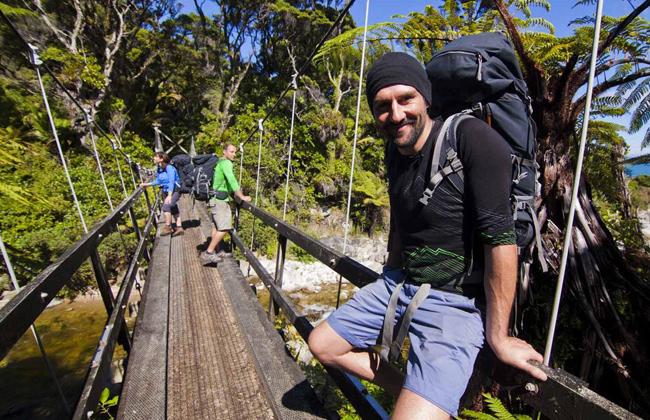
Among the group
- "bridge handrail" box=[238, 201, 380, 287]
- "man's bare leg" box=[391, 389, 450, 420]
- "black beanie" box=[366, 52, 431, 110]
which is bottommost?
"man's bare leg" box=[391, 389, 450, 420]

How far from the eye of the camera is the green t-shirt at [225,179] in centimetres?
407

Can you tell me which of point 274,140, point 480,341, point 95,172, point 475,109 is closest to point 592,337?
point 480,341

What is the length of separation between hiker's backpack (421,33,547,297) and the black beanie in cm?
9

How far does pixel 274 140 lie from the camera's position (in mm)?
18141

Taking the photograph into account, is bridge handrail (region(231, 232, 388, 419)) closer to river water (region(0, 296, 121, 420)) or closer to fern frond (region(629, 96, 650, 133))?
river water (region(0, 296, 121, 420))

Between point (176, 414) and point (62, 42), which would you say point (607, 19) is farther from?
point (62, 42)

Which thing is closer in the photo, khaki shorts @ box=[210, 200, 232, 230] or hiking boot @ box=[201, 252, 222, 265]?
hiking boot @ box=[201, 252, 222, 265]

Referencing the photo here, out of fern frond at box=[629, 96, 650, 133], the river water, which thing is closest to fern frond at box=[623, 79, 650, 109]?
fern frond at box=[629, 96, 650, 133]

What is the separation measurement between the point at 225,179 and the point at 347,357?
3241 millimetres

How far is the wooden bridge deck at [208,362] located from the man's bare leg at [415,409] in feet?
2.51

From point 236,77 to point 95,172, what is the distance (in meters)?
8.68

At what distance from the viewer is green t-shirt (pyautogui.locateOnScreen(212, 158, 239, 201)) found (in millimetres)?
4074

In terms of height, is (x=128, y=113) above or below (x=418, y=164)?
above

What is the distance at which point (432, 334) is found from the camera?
1132mm
